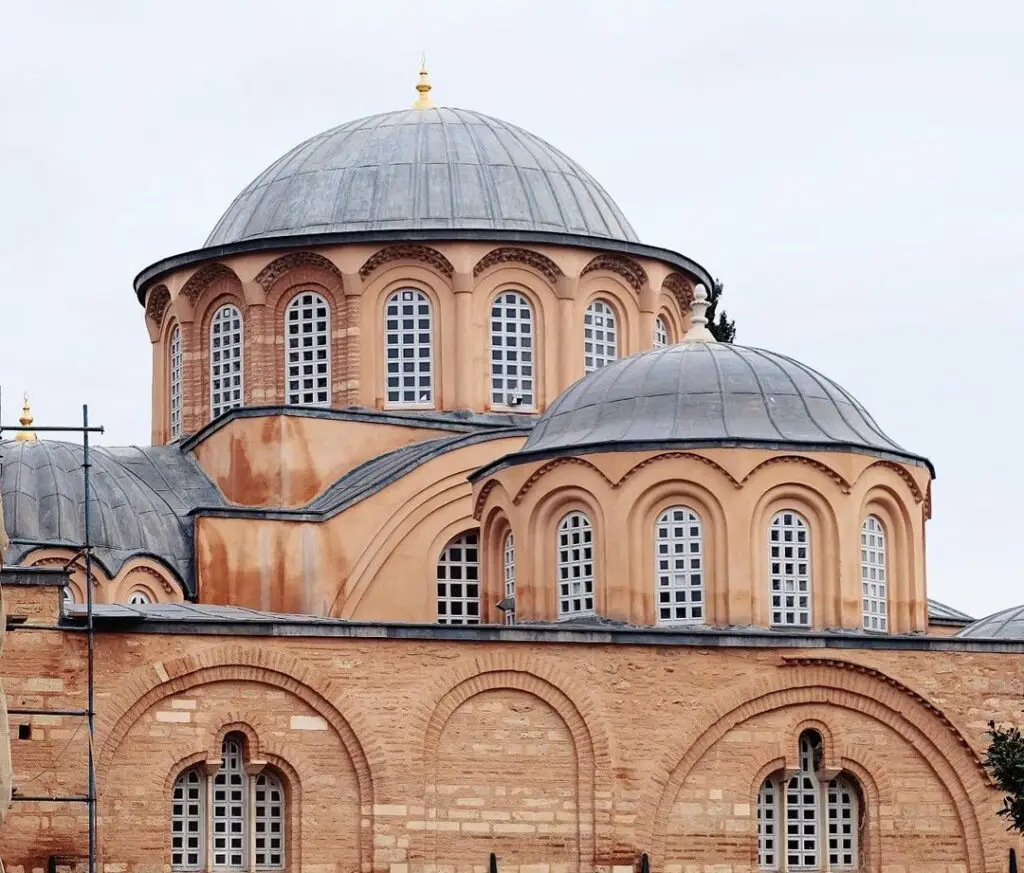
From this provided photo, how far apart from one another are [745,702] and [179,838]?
7.29m

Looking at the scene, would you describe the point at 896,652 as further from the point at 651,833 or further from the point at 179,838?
the point at 179,838

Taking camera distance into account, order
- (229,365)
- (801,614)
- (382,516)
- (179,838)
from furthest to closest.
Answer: (229,365), (382,516), (801,614), (179,838)

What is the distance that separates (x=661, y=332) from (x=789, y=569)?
9.36 metres

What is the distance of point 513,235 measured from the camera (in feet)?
158

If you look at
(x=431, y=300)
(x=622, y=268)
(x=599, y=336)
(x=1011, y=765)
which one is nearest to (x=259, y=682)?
(x=1011, y=765)

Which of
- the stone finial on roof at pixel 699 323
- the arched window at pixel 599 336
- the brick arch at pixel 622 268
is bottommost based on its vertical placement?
the stone finial on roof at pixel 699 323

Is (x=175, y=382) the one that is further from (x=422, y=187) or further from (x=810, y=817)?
(x=810, y=817)

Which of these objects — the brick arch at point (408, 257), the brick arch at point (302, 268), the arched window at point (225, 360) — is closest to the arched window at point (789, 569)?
the brick arch at point (408, 257)

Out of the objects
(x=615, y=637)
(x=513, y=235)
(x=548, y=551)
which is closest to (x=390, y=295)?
(x=513, y=235)

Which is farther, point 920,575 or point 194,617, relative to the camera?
point 920,575

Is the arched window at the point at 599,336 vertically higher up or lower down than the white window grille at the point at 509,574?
higher up

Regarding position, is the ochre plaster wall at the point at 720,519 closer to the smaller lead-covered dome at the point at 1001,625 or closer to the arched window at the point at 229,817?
the smaller lead-covered dome at the point at 1001,625

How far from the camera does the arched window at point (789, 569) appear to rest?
136 ft

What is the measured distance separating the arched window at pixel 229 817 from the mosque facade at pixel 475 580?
1.9 inches
